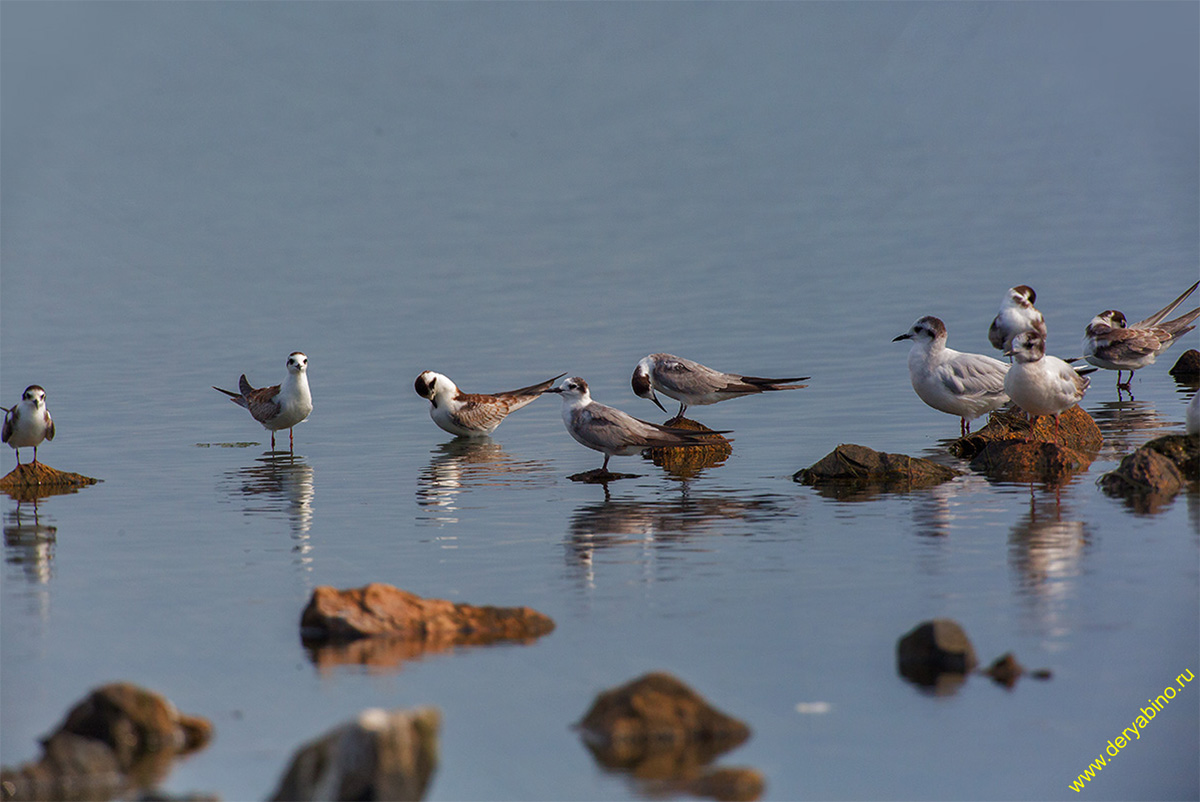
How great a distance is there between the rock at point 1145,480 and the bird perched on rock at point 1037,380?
1760mm

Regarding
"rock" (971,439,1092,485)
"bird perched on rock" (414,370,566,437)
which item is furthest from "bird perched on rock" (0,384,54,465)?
"rock" (971,439,1092,485)

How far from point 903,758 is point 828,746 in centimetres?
38

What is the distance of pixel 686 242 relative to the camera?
43844 millimetres

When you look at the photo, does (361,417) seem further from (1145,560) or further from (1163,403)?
(1145,560)

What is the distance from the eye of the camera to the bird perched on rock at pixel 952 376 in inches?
656

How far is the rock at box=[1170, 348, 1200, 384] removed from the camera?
2088 centimetres

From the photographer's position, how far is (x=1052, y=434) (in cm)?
1567

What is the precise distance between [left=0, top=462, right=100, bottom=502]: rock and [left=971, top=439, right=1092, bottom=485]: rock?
917 cm

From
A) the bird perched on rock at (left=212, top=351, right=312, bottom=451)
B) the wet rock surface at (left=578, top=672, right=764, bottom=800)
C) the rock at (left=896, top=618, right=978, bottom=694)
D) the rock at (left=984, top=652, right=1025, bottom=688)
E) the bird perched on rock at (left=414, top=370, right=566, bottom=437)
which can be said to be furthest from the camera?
the bird perched on rock at (left=414, top=370, right=566, bottom=437)

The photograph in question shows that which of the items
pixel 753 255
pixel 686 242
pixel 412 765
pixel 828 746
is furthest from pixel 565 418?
pixel 686 242

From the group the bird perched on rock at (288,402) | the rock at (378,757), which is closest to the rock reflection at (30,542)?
the bird perched on rock at (288,402)

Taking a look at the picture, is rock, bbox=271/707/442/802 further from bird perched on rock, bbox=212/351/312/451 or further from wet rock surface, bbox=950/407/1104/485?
bird perched on rock, bbox=212/351/312/451

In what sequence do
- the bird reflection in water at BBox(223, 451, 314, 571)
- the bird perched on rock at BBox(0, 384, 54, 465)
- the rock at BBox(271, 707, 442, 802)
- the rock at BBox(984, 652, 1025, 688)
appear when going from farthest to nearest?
the bird perched on rock at BBox(0, 384, 54, 465)
the bird reflection in water at BBox(223, 451, 314, 571)
the rock at BBox(984, 652, 1025, 688)
the rock at BBox(271, 707, 442, 802)

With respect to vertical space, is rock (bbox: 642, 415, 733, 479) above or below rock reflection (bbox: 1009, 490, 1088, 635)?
above
